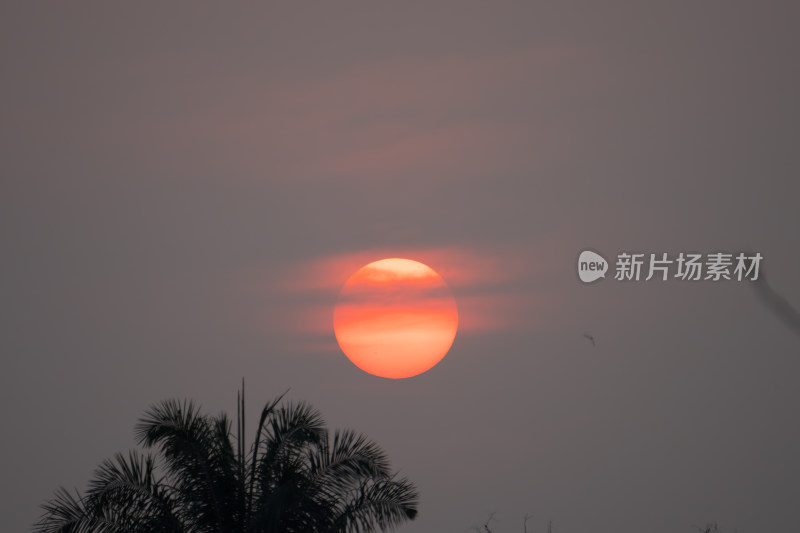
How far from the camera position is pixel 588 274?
3222 centimetres

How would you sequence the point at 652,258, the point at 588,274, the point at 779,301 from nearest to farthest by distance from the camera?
the point at 779,301
the point at 652,258
the point at 588,274

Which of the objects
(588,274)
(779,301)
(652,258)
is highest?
(588,274)

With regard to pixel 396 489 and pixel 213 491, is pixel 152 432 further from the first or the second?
pixel 396 489

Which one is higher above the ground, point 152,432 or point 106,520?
point 152,432

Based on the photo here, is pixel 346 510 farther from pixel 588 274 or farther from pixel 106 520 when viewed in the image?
pixel 588 274

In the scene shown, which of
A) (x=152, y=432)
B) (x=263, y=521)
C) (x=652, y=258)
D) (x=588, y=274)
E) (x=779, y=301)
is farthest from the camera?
(x=588, y=274)

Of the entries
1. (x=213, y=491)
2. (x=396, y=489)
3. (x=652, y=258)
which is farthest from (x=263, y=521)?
(x=652, y=258)

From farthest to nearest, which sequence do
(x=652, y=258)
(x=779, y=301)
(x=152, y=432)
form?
(x=652, y=258)
(x=152, y=432)
(x=779, y=301)

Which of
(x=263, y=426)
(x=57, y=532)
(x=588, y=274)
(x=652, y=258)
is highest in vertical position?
(x=588, y=274)

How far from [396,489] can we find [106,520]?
6.04 metres

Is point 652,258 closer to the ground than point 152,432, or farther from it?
farther from it

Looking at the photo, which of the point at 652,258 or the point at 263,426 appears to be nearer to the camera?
the point at 263,426

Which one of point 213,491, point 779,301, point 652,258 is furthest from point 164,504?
point 779,301

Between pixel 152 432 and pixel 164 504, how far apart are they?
5.05ft
